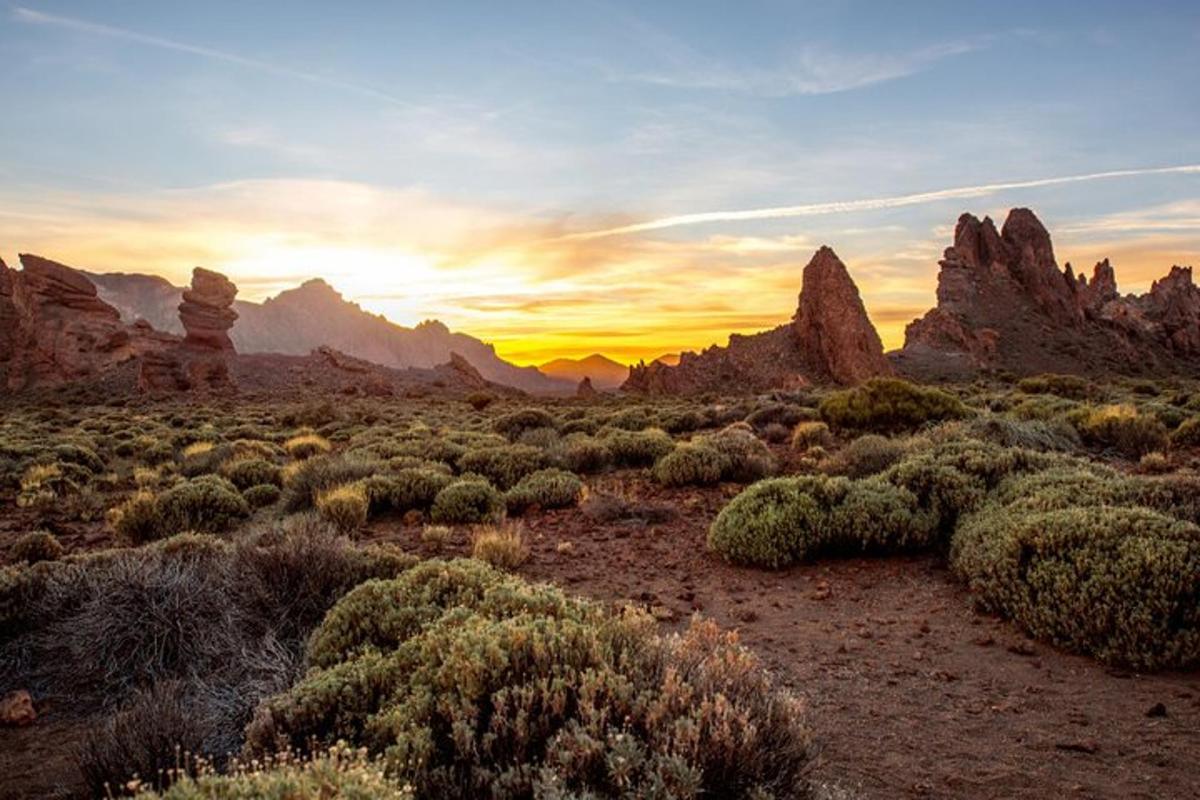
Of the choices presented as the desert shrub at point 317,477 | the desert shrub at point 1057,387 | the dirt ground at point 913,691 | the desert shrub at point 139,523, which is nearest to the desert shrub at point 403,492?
the desert shrub at point 317,477

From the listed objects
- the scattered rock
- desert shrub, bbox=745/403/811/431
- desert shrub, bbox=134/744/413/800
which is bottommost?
the scattered rock

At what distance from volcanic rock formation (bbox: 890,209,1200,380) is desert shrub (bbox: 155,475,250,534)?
63.7 m

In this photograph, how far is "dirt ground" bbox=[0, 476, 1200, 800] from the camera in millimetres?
4152

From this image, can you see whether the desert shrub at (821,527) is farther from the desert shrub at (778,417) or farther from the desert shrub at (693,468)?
the desert shrub at (778,417)

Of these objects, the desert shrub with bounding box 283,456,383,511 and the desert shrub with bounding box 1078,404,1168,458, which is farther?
the desert shrub with bounding box 1078,404,1168,458

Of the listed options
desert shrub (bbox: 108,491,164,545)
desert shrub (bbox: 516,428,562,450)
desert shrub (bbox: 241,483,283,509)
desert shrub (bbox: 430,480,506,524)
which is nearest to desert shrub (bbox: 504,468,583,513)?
desert shrub (bbox: 430,480,506,524)

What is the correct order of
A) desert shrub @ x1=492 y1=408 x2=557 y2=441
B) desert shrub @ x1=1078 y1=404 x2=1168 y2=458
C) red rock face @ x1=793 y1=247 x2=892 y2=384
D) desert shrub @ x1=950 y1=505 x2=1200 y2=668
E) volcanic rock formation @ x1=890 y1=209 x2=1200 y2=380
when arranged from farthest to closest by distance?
Answer: volcanic rock formation @ x1=890 y1=209 x2=1200 y2=380, red rock face @ x1=793 y1=247 x2=892 y2=384, desert shrub @ x1=492 y1=408 x2=557 y2=441, desert shrub @ x1=1078 y1=404 x2=1168 y2=458, desert shrub @ x1=950 y1=505 x2=1200 y2=668

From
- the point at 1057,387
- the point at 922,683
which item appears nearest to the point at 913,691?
the point at 922,683

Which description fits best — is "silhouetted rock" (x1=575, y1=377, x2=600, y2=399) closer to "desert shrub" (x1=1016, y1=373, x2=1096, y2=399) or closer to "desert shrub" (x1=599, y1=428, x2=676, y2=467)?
"desert shrub" (x1=1016, y1=373, x2=1096, y2=399)

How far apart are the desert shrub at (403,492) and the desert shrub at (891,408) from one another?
10.4 m

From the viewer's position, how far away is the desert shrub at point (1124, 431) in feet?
44.0

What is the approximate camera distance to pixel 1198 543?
586 centimetres

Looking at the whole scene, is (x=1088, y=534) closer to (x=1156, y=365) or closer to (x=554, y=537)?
(x=554, y=537)

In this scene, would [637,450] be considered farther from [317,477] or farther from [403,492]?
[317,477]
